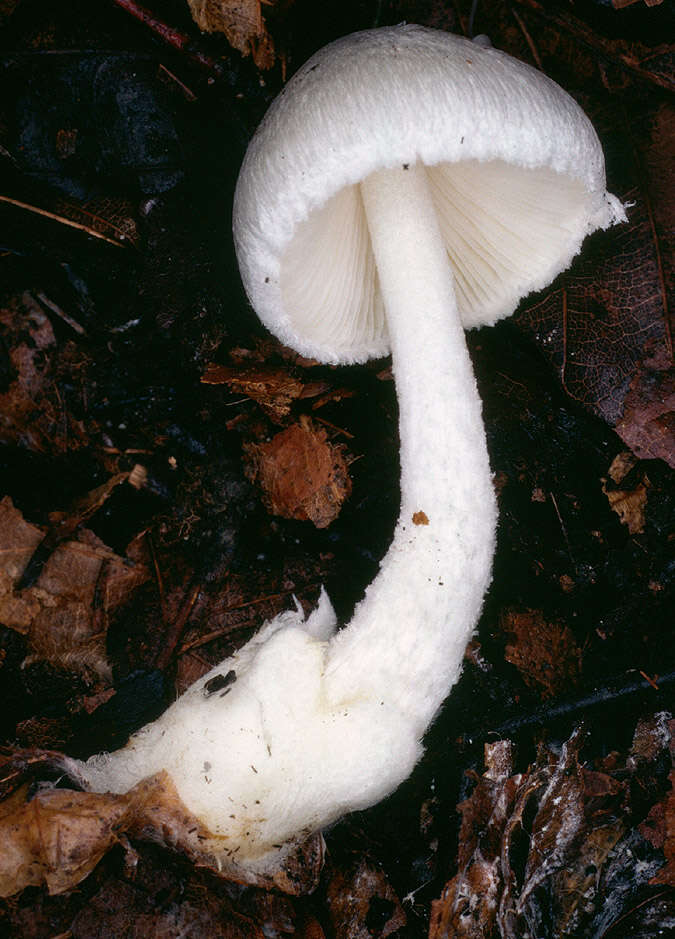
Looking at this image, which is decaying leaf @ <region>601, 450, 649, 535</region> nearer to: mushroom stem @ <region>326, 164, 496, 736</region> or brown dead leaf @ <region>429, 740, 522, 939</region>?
mushroom stem @ <region>326, 164, 496, 736</region>

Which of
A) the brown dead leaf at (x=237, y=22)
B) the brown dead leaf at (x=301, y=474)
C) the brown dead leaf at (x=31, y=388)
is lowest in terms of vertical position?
Result: the brown dead leaf at (x=301, y=474)

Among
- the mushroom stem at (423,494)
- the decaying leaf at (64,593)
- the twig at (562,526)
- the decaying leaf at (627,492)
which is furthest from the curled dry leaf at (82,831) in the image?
the decaying leaf at (627,492)

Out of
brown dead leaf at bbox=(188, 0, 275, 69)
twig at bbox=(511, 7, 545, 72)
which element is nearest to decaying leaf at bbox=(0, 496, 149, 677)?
brown dead leaf at bbox=(188, 0, 275, 69)

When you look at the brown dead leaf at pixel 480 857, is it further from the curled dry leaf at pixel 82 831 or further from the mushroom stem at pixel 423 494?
the curled dry leaf at pixel 82 831

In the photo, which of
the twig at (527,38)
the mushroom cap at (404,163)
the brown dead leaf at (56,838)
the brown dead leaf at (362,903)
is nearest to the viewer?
the mushroom cap at (404,163)

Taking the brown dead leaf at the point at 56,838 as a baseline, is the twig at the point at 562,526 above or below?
below

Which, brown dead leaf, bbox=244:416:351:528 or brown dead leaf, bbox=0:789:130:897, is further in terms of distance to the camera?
brown dead leaf, bbox=244:416:351:528
